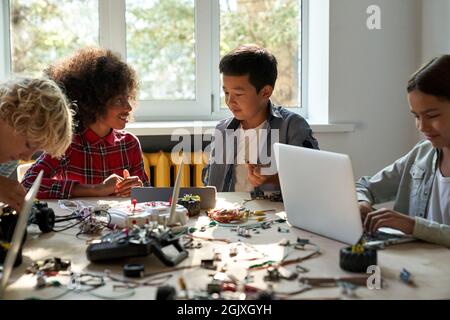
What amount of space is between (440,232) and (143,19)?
87.7 inches

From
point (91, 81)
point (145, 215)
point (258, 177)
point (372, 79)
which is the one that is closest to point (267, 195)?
point (258, 177)

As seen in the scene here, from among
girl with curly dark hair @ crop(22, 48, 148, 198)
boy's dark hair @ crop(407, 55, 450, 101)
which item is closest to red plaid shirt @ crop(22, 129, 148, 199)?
girl with curly dark hair @ crop(22, 48, 148, 198)

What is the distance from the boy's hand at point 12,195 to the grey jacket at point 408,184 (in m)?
0.92

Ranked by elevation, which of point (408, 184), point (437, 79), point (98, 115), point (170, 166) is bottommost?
point (170, 166)

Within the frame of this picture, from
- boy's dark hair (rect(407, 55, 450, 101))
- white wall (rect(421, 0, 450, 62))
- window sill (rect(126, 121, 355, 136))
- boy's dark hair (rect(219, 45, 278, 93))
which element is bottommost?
window sill (rect(126, 121, 355, 136))

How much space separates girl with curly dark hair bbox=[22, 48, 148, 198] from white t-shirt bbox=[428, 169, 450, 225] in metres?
1.04

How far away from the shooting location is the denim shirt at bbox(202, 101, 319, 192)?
2148 mm

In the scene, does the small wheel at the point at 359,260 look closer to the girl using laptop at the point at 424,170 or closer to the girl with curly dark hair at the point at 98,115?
the girl using laptop at the point at 424,170

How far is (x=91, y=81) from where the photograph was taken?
226cm

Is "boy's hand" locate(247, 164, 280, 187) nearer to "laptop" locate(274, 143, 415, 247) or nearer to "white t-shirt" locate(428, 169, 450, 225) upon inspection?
"laptop" locate(274, 143, 415, 247)

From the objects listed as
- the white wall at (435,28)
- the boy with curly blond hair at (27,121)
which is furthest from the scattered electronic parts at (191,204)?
the white wall at (435,28)

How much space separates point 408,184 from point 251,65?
0.77 m

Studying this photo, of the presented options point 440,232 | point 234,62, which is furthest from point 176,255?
point 234,62

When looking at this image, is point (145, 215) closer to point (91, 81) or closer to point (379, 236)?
point (379, 236)
